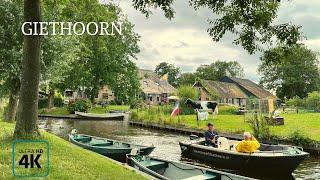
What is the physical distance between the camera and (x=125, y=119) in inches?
2035

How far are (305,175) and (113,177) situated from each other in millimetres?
12281

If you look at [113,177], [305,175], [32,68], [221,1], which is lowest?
[305,175]

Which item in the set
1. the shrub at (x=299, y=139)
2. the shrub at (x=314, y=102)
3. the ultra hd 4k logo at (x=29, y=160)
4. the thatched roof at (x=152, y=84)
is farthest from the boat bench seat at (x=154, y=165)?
the thatched roof at (x=152, y=84)

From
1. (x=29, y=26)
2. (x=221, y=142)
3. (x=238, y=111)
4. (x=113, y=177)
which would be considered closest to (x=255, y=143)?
(x=221, y=142)

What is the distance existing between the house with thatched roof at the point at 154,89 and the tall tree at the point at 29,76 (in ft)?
253

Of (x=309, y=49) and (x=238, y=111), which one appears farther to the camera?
(x=309, y=49)

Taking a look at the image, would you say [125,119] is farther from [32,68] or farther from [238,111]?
[32,68]

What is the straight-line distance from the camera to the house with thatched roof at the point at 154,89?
9275 centimetres

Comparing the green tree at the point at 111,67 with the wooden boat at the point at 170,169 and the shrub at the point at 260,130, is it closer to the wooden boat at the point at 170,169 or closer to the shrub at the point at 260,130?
the shrub at the point at 260,130

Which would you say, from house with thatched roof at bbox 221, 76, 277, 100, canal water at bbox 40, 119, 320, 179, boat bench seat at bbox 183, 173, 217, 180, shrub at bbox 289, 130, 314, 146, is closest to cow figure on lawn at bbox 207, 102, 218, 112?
canal water at bbox 40, 119, 320, 179

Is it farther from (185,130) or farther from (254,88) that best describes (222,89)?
(185,130)

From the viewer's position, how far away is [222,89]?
278ft

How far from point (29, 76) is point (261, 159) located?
11770 millimetres

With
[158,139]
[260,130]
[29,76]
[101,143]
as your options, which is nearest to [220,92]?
[158,139]
